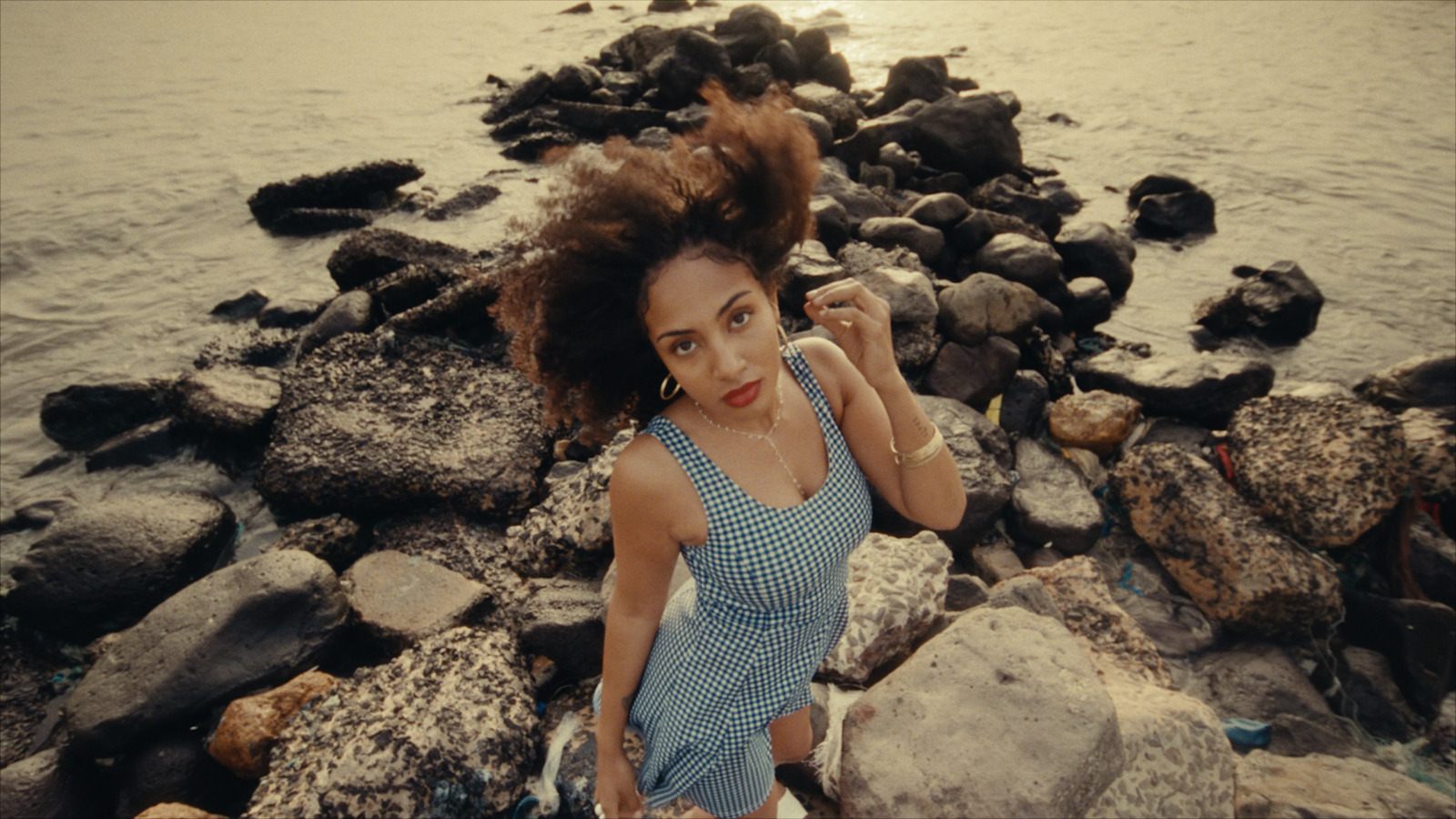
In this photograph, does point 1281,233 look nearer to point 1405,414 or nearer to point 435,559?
point 1405,414

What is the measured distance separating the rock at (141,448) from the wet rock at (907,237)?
536 cm

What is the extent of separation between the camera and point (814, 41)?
41.6 feet

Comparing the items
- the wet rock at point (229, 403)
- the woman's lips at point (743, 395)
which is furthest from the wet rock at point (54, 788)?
the woman's lips at point (743, 395)

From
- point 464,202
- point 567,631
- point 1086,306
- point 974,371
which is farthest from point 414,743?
point 464,202

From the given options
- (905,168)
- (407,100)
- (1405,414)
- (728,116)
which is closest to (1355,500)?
(1405,414)

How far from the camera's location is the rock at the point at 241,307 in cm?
670

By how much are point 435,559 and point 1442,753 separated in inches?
188

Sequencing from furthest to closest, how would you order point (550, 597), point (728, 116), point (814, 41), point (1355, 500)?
1. point (814, 41)
2. point (1355, 500)
3. point (550, 597)
4. point (728, 116)

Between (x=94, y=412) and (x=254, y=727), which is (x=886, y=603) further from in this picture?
(x=94, y=412)

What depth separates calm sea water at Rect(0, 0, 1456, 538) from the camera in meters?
6.52

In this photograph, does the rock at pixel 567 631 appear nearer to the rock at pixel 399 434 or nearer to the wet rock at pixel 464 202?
the rock at pixel 399 434

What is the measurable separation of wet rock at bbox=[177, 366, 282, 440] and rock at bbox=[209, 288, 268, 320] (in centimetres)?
168

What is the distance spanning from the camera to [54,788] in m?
3.04

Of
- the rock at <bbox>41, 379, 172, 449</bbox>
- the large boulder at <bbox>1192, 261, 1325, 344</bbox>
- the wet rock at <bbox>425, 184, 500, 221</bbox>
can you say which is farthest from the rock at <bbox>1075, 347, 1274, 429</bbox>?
the rock at <bbox>41, 379, 172, 449</bbox>
